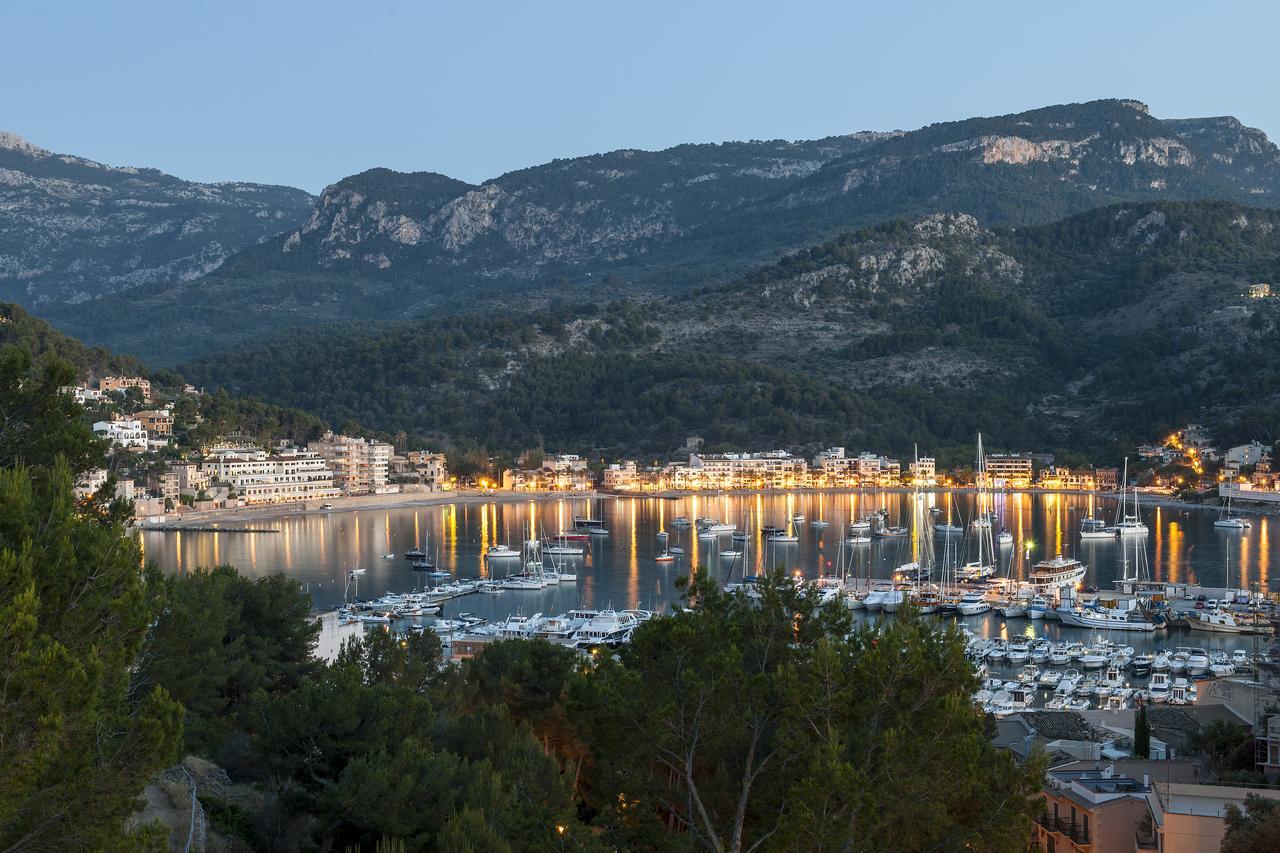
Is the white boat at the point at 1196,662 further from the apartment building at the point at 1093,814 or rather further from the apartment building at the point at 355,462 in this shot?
the apartment building at the point at 355,462

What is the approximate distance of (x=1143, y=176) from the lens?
138 meters

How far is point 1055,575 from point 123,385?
177 feet

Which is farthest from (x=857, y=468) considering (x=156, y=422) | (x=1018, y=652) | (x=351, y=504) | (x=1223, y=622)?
(x=1018, y=652)

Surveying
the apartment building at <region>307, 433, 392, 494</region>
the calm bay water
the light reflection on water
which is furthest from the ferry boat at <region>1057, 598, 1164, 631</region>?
the apartment building at <region>307, 433, 392, 494</region>

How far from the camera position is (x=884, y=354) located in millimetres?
102812

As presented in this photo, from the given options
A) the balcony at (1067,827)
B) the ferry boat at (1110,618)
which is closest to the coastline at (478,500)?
the ferry boat at (1110,618)

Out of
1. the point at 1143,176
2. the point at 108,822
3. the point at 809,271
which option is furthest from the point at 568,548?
the point at 1143,176

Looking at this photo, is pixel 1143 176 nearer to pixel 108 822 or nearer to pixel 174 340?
pixel 174 340

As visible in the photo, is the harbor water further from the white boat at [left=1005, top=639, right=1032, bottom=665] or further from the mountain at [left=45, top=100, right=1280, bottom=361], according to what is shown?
the mountain at [left=45, top=100, right=1280, bottom=361]

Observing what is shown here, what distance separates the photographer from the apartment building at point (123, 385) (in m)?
72.2

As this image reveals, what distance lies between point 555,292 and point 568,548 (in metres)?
92.3

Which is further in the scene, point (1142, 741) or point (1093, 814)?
point (1142, 741)

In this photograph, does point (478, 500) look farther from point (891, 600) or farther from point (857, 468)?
point (891, 600)

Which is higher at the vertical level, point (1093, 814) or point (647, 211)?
point (647, 211)
